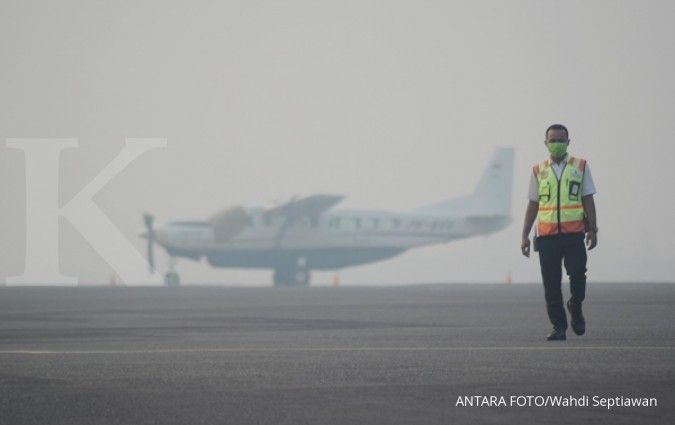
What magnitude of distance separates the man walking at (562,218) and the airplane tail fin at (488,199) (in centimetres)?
5273

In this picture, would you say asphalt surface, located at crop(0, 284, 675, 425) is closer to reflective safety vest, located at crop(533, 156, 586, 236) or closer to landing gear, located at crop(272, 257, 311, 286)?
reflective safety vest, located at crop(533, 156, 586, 236)

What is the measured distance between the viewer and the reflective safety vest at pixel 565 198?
11.3 metres

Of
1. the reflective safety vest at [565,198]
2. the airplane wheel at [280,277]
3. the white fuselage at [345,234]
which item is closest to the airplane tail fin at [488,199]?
the white fuselage at [345,234]

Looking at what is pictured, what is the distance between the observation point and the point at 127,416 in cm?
637

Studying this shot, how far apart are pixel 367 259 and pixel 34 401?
190 feet

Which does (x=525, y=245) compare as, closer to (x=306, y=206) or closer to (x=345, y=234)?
(x=306, y=206)

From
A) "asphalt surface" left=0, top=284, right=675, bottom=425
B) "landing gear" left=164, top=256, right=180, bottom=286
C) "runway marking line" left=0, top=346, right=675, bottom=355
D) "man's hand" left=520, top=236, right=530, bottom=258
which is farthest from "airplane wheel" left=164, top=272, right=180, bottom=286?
"runway marking line" left=0, top=346, right=675, bottom=355

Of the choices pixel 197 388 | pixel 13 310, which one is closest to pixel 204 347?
pixel 197 388

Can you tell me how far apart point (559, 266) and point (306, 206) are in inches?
2022

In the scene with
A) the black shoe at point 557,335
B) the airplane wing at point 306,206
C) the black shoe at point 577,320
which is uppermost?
the airplane wing at point 306,206

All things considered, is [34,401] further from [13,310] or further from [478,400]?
[13,310]

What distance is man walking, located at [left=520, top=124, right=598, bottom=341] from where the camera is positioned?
37.2 ft

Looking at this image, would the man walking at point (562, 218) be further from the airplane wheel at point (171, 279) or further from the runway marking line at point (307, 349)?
the airplane wheel at point (171, 279)

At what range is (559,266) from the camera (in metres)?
11.5
